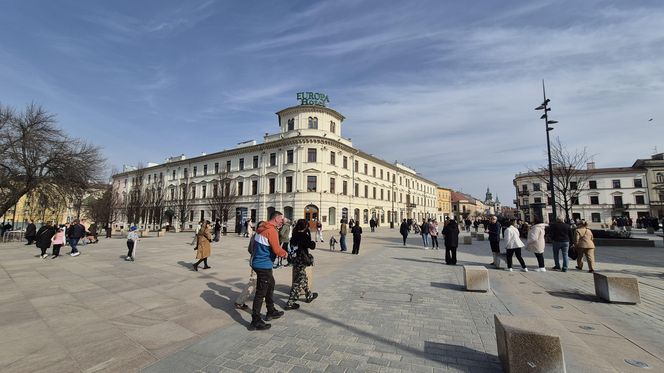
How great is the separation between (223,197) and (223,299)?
1362 inches

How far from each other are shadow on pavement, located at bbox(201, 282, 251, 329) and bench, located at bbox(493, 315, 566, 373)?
12.2 ft

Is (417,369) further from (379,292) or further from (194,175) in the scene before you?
(194,175)

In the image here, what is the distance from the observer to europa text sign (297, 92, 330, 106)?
3888 centimetres

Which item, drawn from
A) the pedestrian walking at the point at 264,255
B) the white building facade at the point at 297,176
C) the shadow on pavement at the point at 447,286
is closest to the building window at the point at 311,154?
the white building facade at the point at 297,176

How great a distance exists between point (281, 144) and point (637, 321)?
3639 centimetres

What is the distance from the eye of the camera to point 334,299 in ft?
20.9

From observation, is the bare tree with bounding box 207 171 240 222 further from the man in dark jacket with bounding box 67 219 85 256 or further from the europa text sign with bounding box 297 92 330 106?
the man in dark jacket with bounding box 67 219 85 256

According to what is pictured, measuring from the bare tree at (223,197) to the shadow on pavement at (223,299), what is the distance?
1274 inches

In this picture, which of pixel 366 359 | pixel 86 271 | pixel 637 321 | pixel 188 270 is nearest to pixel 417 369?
pixel 366 359

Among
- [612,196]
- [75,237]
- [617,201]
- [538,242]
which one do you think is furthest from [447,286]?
[617,201]

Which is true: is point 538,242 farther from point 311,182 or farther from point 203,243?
point 311,182

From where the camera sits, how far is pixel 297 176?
36969 millimetres

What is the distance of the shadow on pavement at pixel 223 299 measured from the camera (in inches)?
208

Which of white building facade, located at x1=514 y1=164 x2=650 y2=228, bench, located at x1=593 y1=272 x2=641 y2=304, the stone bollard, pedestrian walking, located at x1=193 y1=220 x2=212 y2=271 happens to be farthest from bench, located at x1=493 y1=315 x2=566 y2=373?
white building facade, located at x1=514 y1=164 x2=650 y2=228
